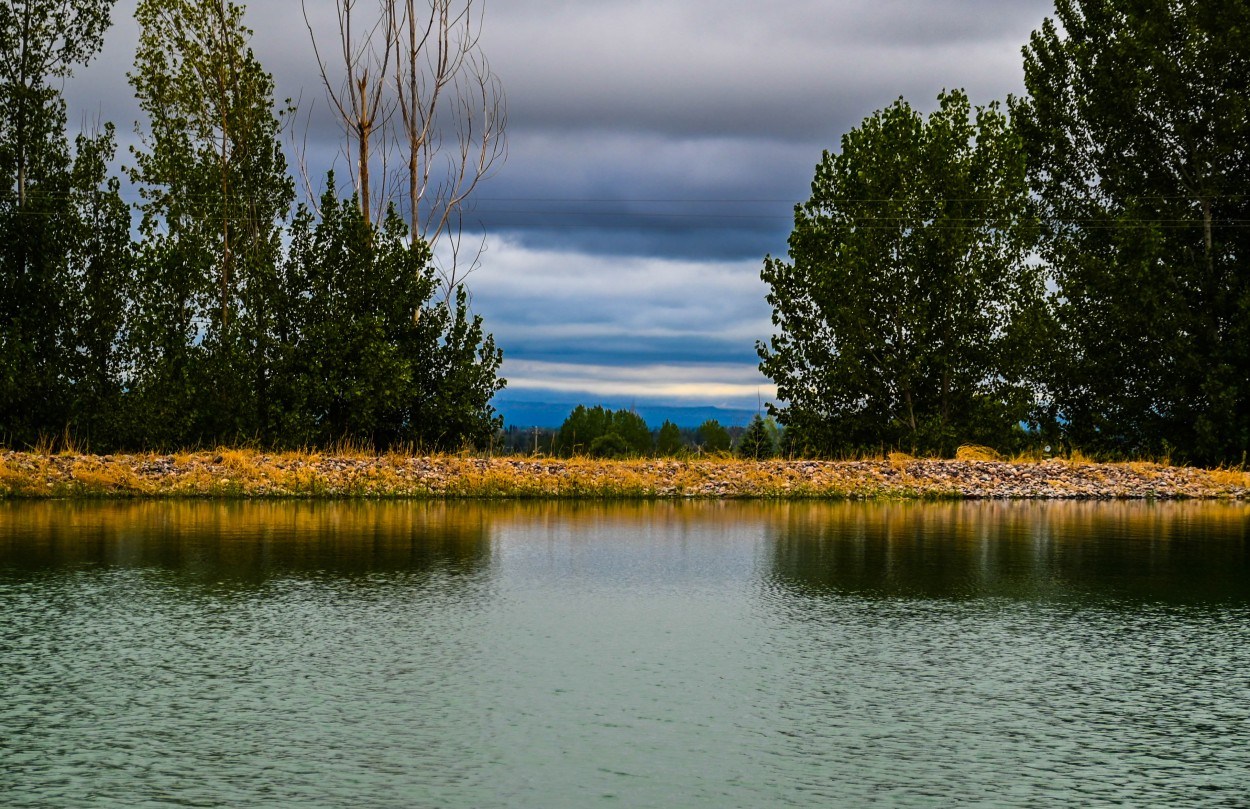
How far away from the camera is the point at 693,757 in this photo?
646 centimetres

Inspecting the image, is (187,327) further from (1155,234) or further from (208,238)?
(1155,234)

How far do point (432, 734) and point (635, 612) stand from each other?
4516 millimetres

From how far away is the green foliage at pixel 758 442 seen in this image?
34969 millimetres

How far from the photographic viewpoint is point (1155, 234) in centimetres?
3791

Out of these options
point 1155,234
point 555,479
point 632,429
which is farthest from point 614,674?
point 632,429

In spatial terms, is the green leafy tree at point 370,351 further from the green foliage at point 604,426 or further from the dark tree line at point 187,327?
the green foliage at point 604,426

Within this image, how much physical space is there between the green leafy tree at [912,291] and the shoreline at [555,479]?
3.94 meters

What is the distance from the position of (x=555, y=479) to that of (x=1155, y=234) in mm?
21290

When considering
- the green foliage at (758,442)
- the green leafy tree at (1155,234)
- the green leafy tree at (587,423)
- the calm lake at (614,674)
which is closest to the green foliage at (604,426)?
the green leafy tree at (587,423)

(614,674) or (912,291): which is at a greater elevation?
(912,291)

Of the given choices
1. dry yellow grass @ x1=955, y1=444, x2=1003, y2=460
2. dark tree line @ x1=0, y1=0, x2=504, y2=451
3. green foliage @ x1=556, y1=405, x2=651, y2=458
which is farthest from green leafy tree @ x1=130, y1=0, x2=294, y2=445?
green foliage @ x1=556, y1=405, x2=651, y2=458

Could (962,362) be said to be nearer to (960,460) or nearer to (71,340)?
(960,460)

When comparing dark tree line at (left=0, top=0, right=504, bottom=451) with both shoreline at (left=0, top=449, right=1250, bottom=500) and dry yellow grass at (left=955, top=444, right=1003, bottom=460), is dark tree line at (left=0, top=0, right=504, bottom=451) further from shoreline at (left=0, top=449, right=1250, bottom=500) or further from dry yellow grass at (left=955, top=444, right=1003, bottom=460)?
dry yellow grass at (left=955, top=444, right=1003, bottom=460)

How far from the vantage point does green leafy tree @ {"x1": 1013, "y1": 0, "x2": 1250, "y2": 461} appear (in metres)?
37.9
